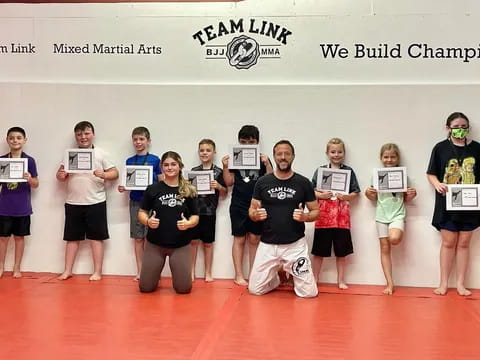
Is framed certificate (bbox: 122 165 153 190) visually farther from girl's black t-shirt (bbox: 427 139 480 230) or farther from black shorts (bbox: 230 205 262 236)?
girl's black t-shirt (bbox: 427 139 480 230)

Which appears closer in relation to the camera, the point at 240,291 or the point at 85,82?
the point at 240,291

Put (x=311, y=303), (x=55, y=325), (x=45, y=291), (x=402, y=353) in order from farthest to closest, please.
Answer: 1. (x=45, y=291)
2. (x=311, y=303)
3. (x=55, y=325)
4. (x=402, y=353)

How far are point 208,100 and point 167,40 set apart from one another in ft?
2.89

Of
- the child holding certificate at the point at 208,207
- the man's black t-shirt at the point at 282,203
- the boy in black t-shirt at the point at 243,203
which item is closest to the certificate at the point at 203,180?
the child holding certificate at the point at 208,207

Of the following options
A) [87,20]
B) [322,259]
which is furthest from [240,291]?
[87,20]

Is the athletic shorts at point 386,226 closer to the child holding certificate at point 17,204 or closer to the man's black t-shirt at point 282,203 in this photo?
the man's black t-shirt at point 282,203

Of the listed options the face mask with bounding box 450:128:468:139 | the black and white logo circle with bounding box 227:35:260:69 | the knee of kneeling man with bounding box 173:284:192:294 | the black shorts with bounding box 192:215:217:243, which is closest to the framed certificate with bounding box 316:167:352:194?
the face mask with bounding box 450:128:468:139

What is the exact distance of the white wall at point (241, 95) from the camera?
5977mm

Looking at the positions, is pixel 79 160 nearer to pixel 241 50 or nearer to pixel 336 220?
pixel 241 50

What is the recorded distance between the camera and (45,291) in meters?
5.65

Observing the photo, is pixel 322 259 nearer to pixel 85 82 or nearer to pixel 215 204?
pixel 215 204

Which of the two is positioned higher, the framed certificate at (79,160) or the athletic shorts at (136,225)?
the framed certificate at (79,160)

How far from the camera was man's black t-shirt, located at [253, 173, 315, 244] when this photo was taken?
5508 mm

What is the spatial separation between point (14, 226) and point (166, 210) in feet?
6.74
